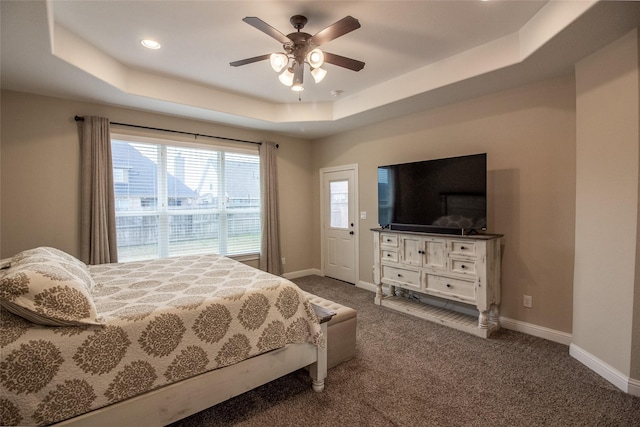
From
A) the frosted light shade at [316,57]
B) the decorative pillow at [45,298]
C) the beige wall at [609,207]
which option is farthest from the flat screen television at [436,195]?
the decorative pillow at [45,298]

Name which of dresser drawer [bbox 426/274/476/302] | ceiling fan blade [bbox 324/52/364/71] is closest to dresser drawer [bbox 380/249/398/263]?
dresser drawer [bbox 426/274/476/302]

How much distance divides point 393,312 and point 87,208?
12.7ft

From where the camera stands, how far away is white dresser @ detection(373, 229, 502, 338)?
2912 mm

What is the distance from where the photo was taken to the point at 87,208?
3.36 meters

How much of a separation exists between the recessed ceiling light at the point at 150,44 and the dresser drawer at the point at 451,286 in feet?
11.9

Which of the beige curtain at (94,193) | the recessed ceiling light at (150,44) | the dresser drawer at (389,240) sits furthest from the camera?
the dresser drawer at (389,240)

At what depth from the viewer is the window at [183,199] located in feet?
12.4

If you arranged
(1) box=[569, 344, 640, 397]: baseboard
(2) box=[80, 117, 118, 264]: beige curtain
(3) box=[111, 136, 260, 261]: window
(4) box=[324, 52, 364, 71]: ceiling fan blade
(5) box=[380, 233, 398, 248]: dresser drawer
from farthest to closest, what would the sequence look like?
(3) box=[111, 136, 260, 261]: window, (5) box=[380, 233, 398, 248]: dresser drawer, (2) box=[80, 117, 118, 264]: beige curtain, (4) box=[324, 52, 364, 71]: ceiling fan blade, (1) box=[569, 344, 640, 397]: baseboard

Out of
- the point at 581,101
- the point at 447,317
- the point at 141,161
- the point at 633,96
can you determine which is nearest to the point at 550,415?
the point at 447,317

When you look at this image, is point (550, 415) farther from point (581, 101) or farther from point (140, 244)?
point (140, 244)

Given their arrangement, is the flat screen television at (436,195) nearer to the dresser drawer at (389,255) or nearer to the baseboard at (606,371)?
the dresser drawer at (389,255)

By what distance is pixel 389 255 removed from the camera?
12.2ft

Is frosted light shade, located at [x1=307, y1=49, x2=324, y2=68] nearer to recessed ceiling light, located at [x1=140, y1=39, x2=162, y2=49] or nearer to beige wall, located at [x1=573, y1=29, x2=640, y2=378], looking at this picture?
recessed ceiling light, located at [x1=140, y1=39, x2=162, y2=49]

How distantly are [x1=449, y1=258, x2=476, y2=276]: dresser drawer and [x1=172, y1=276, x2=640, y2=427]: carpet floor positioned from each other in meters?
0.67
